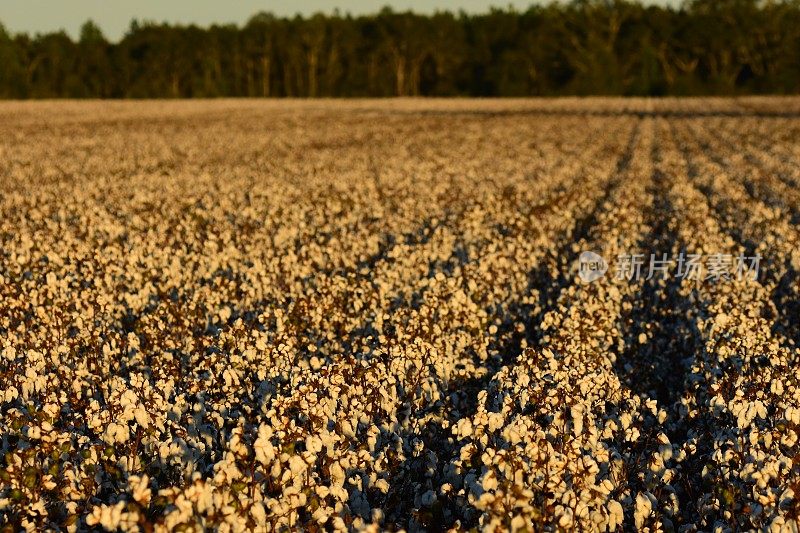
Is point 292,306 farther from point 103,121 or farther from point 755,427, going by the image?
point 103,121

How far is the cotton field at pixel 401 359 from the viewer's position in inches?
219

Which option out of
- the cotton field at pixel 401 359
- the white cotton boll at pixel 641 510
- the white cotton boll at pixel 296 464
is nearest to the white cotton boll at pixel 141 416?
the cotton field at pixel 401 359

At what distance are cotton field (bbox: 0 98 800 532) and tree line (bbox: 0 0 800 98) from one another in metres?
95.3

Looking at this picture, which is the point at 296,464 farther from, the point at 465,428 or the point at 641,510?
the point at 641,510

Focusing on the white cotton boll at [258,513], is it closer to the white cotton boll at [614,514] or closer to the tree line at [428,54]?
the white cotton boll at [614,514]

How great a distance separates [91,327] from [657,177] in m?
19.5

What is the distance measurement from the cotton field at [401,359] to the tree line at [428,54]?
95314mm

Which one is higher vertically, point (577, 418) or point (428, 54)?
point (428, 54)

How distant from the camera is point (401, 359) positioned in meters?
7.87

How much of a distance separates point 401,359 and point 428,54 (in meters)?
116

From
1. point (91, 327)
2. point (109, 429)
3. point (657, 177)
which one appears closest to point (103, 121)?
point (657, 177)

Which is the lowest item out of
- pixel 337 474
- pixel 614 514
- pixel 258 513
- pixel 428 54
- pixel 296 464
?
pixel 614 514

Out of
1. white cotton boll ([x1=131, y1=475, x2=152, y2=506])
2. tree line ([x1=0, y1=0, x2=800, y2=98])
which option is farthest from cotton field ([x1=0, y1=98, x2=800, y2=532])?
tree line ([x1=0, y1=0, x2=800, y2=98])

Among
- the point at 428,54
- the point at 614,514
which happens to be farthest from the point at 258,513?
the point at 428,54
